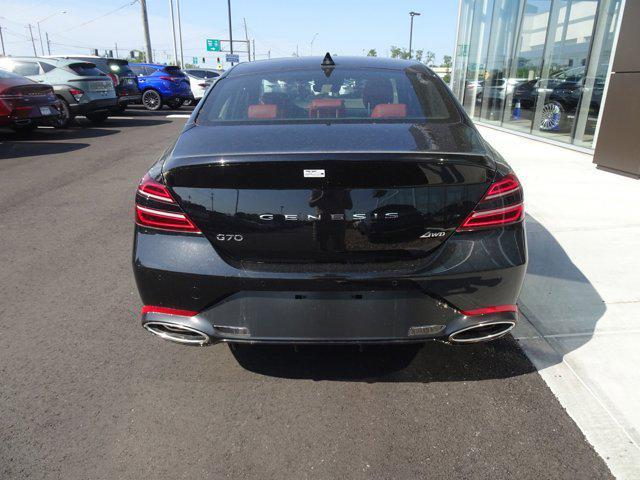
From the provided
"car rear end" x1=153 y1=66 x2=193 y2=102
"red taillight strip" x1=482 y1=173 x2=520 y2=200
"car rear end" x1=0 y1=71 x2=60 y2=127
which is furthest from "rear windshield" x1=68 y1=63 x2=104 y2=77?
"red taillight strip" x1=482 y1=173 x2=520 y2=200

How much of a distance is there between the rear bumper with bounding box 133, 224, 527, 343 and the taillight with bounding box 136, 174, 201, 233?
0.05 metres

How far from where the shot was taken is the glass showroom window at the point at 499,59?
13.1m

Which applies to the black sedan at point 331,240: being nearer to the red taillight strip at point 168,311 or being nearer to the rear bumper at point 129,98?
the red taillight strip at point 168,311

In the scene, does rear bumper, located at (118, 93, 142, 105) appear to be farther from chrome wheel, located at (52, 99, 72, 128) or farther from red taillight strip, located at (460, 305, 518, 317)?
red taillight strip, located at (460, 305, 518, 317)

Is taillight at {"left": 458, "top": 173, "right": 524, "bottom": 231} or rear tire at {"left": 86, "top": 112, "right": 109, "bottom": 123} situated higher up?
taillight at {"left": 458, "top": 173, "right": 524, "bottom": 231}

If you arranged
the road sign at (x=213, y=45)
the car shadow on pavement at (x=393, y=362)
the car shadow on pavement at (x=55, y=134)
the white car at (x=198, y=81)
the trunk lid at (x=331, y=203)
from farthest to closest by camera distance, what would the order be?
the road sign at (x=213, y=45) → the white car at (x=198, y=81) → the car shadow on pavement at (x=55, y=134) → the car shadow on pavement at (x=393, y=362) → the trunk lid at (x=331, y=203)

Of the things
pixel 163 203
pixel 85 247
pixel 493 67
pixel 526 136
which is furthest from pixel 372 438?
pixel 493 67

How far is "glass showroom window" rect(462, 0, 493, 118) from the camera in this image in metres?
14.6

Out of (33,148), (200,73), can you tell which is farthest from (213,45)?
(33,148)

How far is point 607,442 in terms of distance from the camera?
86.6 inches

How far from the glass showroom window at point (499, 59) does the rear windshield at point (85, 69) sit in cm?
1100

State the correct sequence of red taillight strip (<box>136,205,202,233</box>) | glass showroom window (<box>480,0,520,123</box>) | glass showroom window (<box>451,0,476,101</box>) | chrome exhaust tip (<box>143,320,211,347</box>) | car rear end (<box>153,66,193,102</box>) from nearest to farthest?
red taillight strip (<box>136,205,202,233</box>)
chrome exhaust tip (<box>143,320,211,347</box>)
glass showroom window (<box>480,0,520,123</box>)
glass showroom window (<box>451,0,476,101</box>)
car rear end (<box>153,66,193,102</box>)

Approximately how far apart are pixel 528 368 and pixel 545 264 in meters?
1.54

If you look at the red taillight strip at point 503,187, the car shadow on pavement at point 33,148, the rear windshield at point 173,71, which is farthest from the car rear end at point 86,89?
the red taillight strip at point 503,187
